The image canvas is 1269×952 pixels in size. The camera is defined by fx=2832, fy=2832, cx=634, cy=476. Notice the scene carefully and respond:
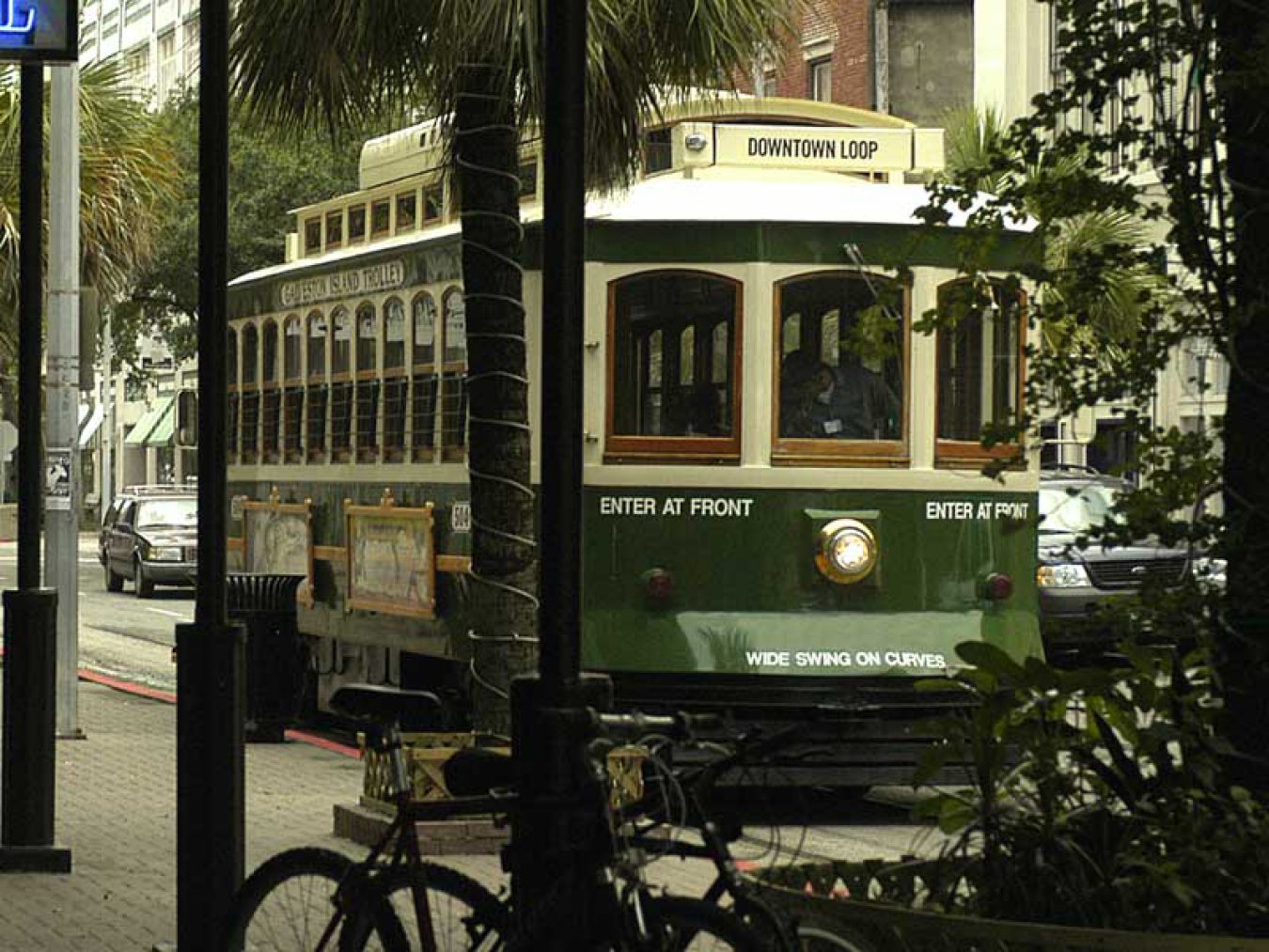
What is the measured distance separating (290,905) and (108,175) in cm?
2270

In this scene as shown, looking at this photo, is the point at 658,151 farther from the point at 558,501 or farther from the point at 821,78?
the point at 821,78

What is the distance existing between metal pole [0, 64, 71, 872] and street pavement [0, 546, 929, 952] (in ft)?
0.63

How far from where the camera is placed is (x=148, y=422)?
8988 centimetres

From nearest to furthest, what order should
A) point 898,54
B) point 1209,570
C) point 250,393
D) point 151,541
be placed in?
point 1209,570 → point 250,393 → point 151,541 → point 898,54

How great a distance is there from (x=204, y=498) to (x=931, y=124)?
4817cm

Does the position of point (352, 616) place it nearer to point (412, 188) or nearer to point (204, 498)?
point (412, 188)

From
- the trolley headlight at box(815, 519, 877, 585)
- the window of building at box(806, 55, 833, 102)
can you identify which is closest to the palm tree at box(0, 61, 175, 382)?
the trolley headlight at box(815, 519, 877, 585)

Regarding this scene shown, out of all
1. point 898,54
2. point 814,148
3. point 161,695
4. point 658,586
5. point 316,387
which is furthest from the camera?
point 898,54

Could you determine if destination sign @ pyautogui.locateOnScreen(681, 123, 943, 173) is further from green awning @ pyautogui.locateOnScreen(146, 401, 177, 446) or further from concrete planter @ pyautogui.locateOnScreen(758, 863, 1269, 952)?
green awning @ pyautogui.locateOnScreen(146, 401, 177, 446)

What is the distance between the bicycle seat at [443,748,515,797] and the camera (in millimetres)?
6020

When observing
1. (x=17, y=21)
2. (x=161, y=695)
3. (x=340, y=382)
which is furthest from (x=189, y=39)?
(x=17, y=21)

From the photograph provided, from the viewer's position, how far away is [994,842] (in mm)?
5688

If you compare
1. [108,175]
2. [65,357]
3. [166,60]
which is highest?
[166,60]

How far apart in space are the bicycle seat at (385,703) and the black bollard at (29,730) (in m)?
4.79
